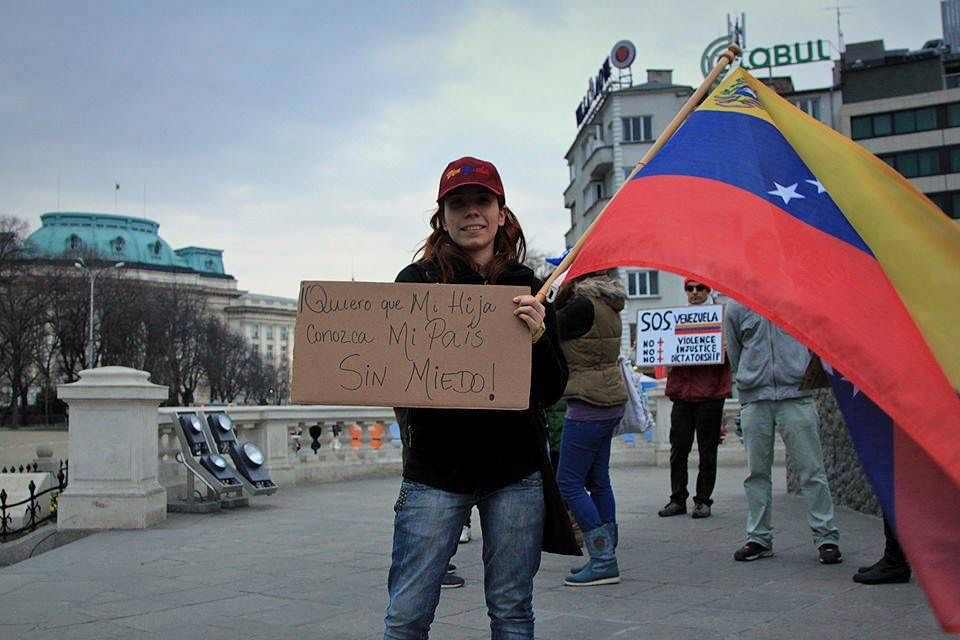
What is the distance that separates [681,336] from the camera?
10.8m

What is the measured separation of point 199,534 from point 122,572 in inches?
75.6

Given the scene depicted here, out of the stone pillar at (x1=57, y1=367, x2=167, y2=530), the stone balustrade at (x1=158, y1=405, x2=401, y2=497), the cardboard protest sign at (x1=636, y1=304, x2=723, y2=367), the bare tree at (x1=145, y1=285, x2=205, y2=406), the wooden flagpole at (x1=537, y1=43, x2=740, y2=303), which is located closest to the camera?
the wooden flagpole at (x1=537, y1=43, x2=740, y2=303)

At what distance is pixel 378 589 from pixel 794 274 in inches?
145

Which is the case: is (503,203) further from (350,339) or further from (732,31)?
(732,31)

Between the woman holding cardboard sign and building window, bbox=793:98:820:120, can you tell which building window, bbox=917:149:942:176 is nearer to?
building window, bbox=793:98:820:120

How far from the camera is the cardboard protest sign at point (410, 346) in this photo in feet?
10.1

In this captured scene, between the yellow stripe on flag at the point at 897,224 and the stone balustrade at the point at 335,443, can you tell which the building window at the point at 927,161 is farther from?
the yellow stripe on flag at the point at 897,224

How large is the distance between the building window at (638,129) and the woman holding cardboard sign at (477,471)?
5473 centimetres

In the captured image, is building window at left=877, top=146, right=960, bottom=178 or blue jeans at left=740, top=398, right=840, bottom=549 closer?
Result: blue jeans at left=740, top=398, right=840, bottom=549

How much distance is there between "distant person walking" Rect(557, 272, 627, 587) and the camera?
19.8ft

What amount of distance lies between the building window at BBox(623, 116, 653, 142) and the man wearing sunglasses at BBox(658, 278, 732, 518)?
159ft

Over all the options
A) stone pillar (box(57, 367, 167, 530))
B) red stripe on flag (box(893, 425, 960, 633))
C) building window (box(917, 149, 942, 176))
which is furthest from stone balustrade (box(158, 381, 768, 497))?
building window (box(917, 149, 942, 176))

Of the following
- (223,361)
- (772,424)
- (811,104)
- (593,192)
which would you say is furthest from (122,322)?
(772,424)

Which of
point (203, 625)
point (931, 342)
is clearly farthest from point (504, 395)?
point (203, 625)
